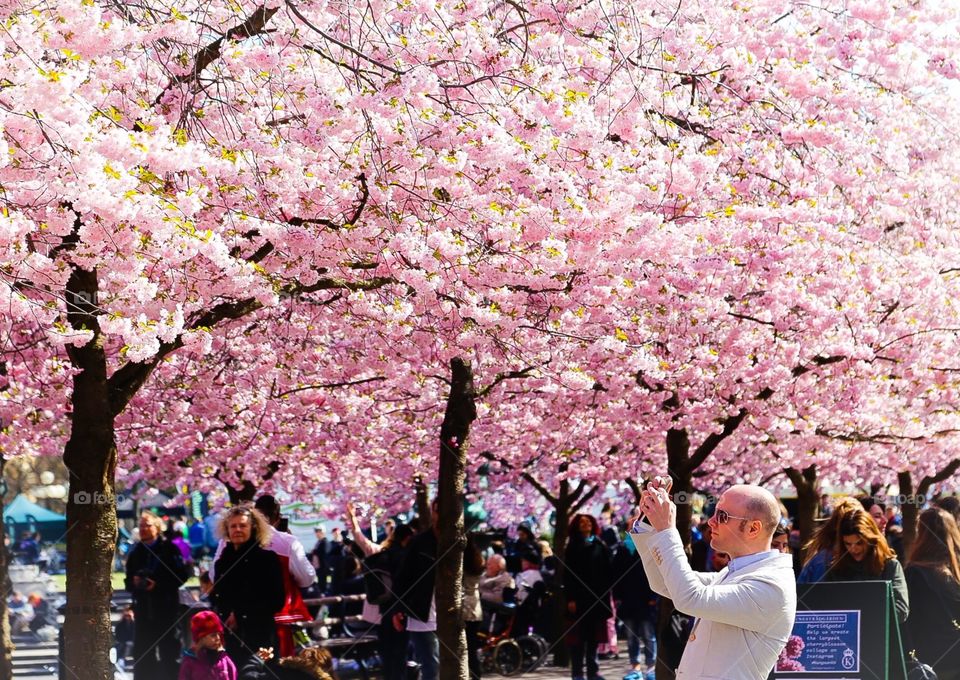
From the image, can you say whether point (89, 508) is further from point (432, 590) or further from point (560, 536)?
point (560, 536)

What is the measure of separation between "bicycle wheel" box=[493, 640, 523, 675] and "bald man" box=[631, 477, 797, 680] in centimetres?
1181

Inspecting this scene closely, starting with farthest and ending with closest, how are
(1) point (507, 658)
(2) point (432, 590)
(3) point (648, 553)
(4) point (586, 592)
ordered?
(1) point (507, 658) < (4) point (586, 592) < (2) point (432, 590) < (3) point (648, 553)

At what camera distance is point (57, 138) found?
609 cm

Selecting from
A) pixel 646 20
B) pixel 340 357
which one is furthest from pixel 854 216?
pixel 340 357

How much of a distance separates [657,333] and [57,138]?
8518mm

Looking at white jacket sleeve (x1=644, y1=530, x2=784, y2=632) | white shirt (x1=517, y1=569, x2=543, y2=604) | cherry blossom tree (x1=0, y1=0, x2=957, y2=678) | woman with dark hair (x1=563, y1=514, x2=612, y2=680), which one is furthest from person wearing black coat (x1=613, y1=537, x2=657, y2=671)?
white jacket sleeve (x1=644, y1=530, x2=784, y2=632)

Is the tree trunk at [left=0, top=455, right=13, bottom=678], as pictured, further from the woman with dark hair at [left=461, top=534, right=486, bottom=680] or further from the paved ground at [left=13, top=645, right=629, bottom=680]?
the woman with dark hair at [left=461, top=534, right=486, bottom=680]

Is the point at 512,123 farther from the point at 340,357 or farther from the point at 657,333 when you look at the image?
the point at 340,357

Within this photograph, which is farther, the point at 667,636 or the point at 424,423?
the point at 424,423

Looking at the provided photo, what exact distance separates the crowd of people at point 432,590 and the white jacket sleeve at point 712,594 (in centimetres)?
17

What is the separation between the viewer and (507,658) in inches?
664

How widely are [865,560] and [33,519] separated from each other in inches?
1524

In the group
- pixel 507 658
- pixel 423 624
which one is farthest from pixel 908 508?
pixel 423 624

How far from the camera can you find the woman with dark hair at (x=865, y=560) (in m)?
8.39
